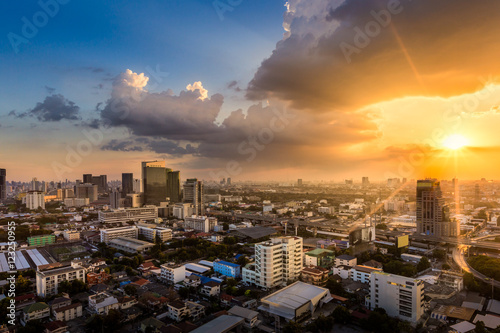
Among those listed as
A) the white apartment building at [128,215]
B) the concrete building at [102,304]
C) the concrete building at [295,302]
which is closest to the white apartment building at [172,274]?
the concrete building at [102,304]

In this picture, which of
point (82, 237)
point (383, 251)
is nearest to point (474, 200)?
point (383, 251)

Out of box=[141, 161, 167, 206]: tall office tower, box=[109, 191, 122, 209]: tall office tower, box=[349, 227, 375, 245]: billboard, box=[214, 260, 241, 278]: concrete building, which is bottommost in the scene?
box=[214, 260, 241, 278]: concrete building

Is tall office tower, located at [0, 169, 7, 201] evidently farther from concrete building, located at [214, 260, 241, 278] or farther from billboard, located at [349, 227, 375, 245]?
billboard, located at [349, 227, 375, 245]

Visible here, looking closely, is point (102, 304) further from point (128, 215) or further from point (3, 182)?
point (3, 182)

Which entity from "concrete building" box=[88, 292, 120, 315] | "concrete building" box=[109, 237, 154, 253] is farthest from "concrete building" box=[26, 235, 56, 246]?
"concrete building" box=[88, 292, 120, 315]

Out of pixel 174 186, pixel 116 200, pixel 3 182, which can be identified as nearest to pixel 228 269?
pixel 174 186

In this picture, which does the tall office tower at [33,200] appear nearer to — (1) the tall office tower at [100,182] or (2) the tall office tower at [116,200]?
(2) the tall office tower at [116,200]

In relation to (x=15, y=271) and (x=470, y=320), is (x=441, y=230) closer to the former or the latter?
(x=470, y=320)
